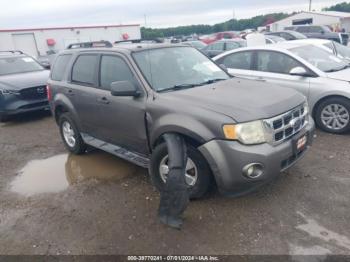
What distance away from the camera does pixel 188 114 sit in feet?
11.4

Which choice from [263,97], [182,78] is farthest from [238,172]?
[182,78]

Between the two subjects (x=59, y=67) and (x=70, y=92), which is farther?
(x=59, y=67)

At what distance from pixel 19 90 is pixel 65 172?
12.8 ft

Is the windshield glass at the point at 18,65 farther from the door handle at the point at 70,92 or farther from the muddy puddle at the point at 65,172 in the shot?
the door handle at the point at 70,92

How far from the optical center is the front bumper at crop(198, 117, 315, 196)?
3.21 metres

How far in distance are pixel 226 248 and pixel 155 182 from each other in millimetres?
1244

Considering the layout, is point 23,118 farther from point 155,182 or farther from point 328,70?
point 328,70

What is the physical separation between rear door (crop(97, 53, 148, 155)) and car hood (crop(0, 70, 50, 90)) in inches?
170

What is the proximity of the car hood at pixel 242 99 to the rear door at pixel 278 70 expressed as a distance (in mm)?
2143

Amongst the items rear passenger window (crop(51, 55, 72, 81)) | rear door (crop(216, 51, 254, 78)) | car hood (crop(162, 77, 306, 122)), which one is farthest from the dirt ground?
rear door (crop(216, 51, 254, 78))

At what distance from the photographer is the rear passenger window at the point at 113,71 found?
4.19m

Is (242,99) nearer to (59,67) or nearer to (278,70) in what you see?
(278,70)

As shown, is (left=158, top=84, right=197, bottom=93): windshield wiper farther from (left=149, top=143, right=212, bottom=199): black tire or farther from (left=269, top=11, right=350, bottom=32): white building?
(left=269, top=11, right=350, bottom=32): white building

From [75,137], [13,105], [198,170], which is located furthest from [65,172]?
[13,105]
